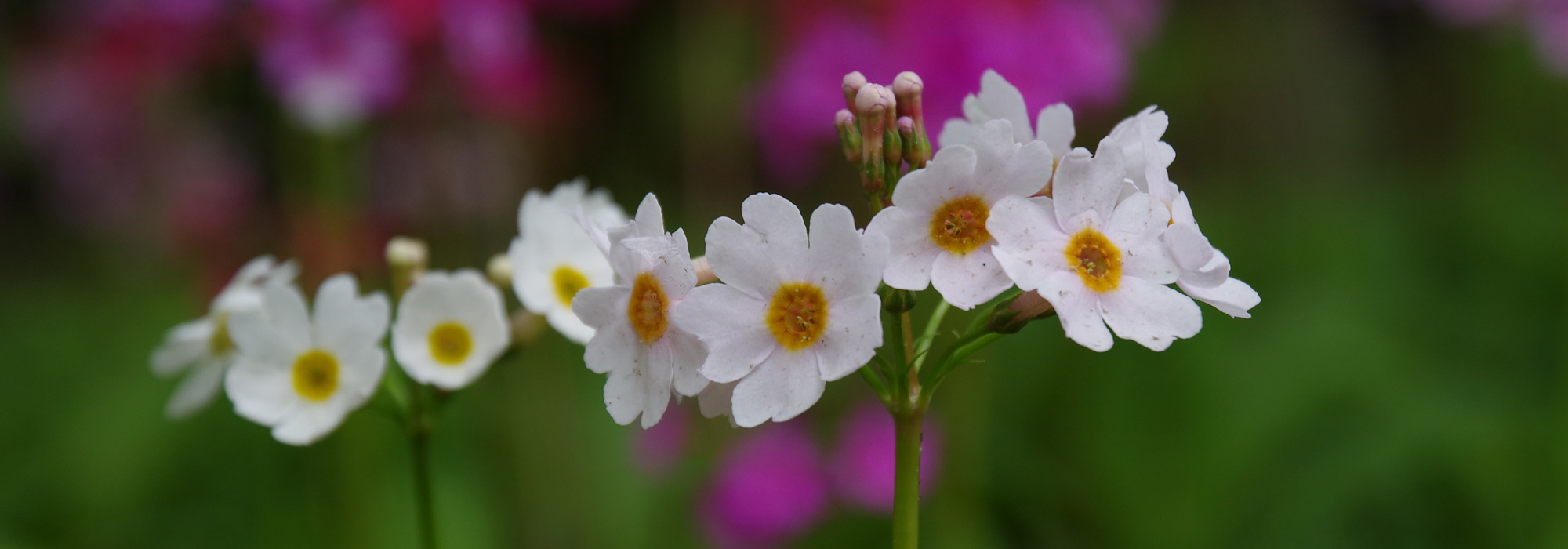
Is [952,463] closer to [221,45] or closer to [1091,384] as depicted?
[1091,384]

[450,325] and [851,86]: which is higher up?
[851,86]

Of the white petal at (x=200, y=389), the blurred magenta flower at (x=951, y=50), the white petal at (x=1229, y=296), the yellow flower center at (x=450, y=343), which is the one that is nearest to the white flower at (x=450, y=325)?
the yellow flower center at (x=450, y=343)

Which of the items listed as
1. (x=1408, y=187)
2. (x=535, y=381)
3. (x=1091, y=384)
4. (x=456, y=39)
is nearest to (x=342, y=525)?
(x=535, y=381)

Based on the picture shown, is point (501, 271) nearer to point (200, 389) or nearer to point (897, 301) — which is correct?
point (200, 389)

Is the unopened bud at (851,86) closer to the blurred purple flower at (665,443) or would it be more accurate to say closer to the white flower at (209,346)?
the white flower at (209,346)

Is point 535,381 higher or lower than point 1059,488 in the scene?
higher

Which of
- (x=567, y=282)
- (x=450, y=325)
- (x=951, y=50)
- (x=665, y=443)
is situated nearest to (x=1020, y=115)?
(x=567, y=282)

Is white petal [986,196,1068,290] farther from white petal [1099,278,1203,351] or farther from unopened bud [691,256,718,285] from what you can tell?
unopened bud [691,256,718,285]
